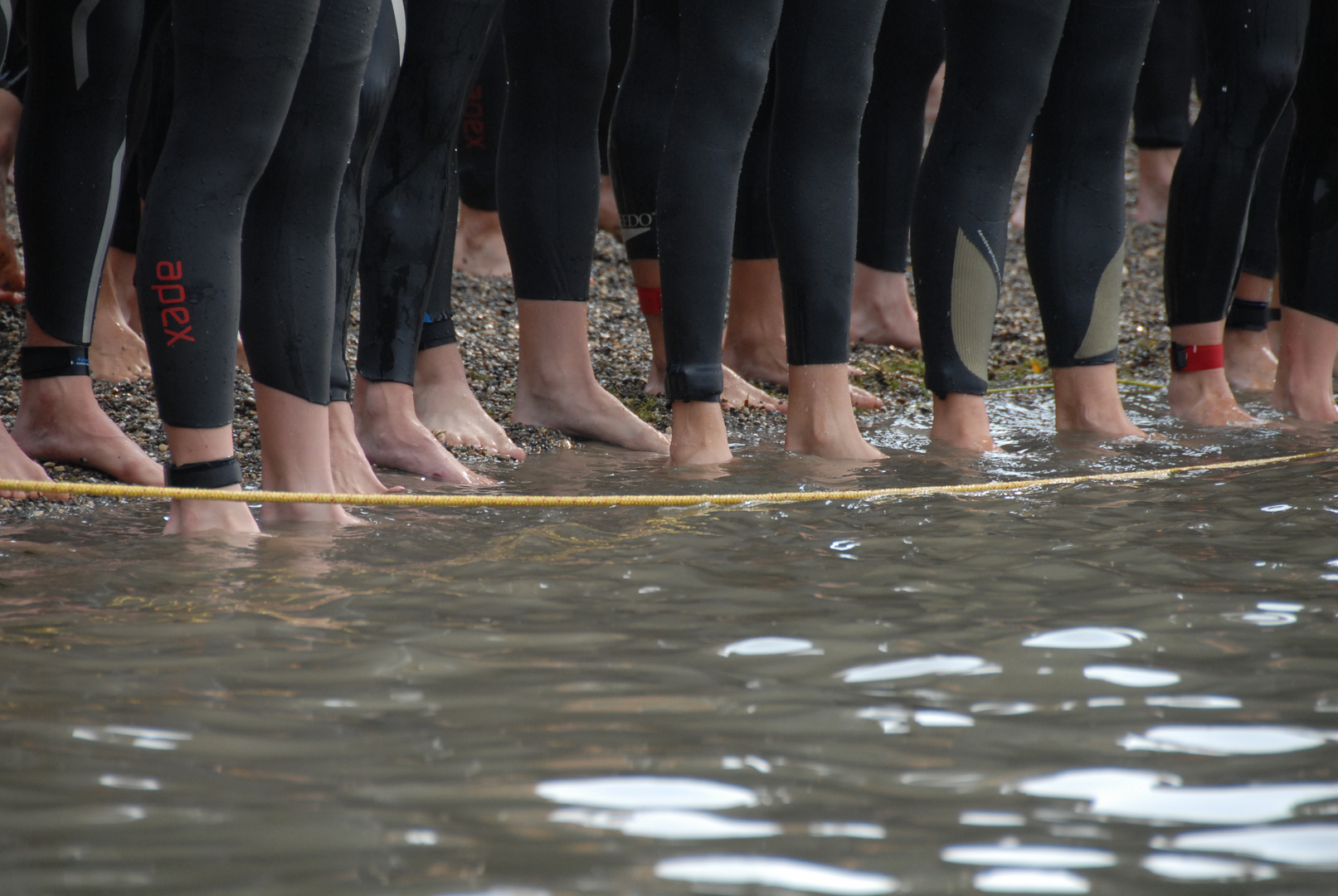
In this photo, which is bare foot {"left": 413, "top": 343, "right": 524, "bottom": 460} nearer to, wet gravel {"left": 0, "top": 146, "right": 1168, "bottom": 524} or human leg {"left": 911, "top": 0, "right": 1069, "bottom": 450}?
wet gravel {"left": 0, "top": 146, "right": 1168, "bottom": 524}

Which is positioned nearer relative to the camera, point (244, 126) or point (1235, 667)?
point (1235, 667)

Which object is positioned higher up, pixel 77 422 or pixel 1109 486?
pixel 77 422

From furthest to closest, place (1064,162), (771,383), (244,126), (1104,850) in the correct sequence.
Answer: (771,383) → (1064,162) → (244,126) → (1104,850)

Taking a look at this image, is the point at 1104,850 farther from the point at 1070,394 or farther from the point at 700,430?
the point at 1070,394

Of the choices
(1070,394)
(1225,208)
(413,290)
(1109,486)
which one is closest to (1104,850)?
(1109,486)

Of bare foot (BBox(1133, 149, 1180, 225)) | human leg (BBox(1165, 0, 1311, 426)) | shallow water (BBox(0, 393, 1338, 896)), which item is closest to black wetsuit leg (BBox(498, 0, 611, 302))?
shallow water (BBox(0, 393, 1338, 896))

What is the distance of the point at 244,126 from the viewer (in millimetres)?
1823

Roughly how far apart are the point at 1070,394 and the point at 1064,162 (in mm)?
532

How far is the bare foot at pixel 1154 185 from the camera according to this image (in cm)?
605

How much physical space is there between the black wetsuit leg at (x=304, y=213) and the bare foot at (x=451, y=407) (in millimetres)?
799

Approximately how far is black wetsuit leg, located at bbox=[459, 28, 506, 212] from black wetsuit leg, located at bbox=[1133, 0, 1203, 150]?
283 centimetres

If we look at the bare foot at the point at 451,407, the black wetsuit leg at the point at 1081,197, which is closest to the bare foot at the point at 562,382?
the bare foot at the point at 451,407

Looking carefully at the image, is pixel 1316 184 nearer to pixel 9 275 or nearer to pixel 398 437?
pixel 398 437

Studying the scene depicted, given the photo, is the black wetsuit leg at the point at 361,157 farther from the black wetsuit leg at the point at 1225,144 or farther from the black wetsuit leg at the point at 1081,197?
the black wetsuit leg at the point at 1225,144
